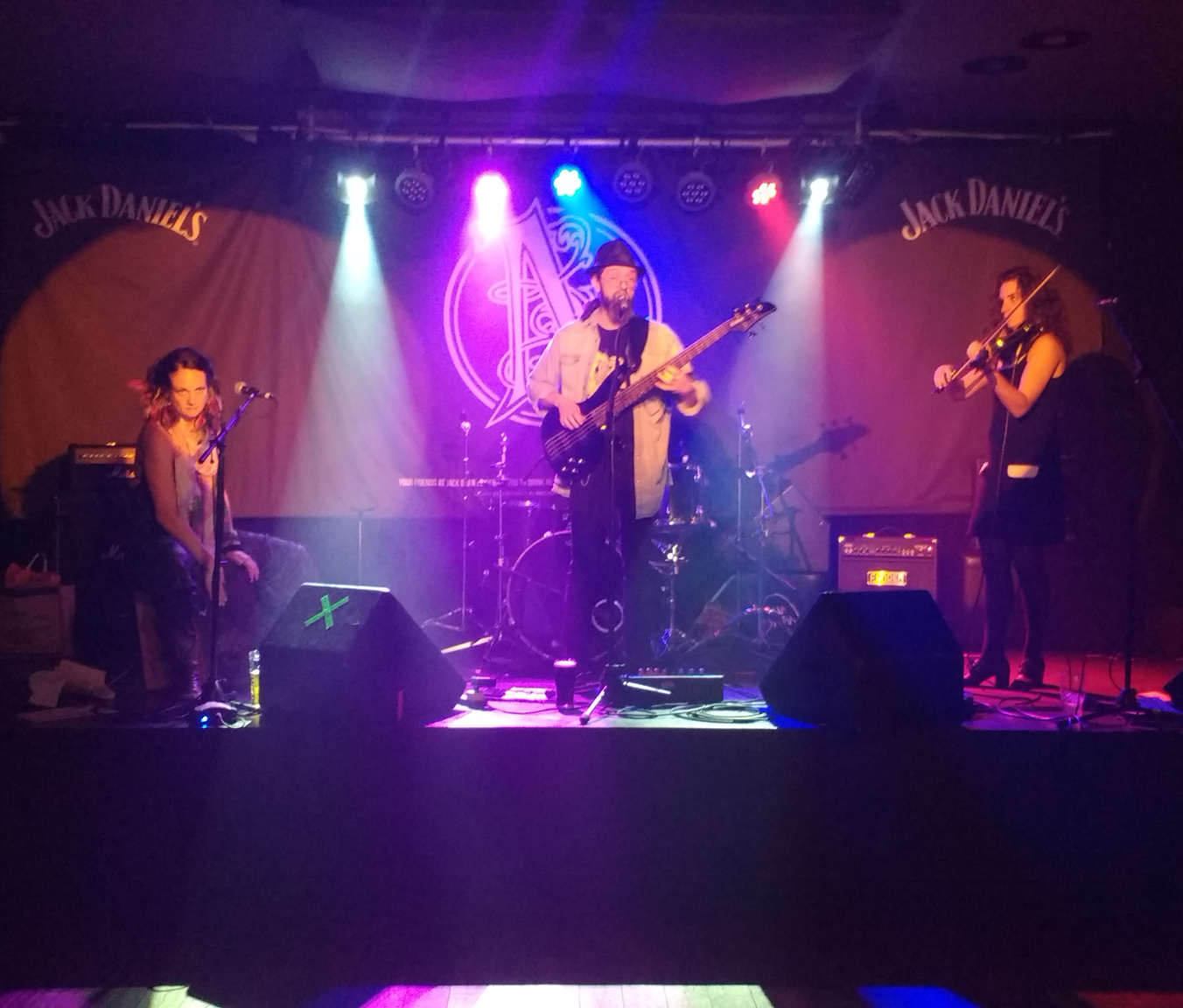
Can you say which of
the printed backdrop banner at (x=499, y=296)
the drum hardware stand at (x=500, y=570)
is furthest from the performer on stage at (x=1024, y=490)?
the drum hardware stand at (x=500, y=570)

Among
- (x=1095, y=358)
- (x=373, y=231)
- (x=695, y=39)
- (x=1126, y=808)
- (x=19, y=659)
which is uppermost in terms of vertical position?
(x=695, y=39)

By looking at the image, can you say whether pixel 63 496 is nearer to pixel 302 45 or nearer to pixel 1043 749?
pixel 302 45

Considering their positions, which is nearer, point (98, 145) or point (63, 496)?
point (63, 496)

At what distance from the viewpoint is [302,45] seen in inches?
235

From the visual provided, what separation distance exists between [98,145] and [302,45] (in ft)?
7.36

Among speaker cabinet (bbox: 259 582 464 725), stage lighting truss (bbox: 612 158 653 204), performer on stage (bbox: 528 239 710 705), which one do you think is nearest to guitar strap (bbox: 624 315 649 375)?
performer on stage (bbox: 528 239 710 705)

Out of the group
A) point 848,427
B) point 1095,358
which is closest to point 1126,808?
point 848,427

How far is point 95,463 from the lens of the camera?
22.0ft

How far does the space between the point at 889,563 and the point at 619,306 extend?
2829mm

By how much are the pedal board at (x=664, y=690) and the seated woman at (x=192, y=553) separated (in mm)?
→ 1765

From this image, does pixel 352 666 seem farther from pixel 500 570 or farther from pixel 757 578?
pixel 757 578

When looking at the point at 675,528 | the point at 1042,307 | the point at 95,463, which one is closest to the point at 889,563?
the point at 675,528

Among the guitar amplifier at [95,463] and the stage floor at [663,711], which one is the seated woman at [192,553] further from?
the guitar amplifier at [95,463]

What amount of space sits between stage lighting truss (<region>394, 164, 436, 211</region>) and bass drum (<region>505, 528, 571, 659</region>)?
8.87ft
